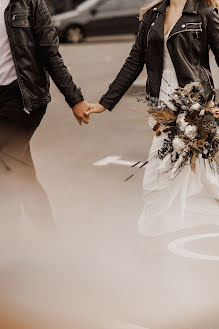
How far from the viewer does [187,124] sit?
13.8 ft

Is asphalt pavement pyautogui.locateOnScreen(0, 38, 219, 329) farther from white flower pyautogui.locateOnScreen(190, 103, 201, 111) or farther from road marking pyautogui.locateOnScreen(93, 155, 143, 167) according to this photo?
white flower pyautogui.locateOnScreen(190, 103, 201, 111)

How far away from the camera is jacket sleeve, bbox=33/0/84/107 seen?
430 centimetres

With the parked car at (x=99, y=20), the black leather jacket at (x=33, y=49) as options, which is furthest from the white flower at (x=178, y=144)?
the parked car at (x=99, y=20)

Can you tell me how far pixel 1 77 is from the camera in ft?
14.4

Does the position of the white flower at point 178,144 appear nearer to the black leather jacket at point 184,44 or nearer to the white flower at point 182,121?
the white flower at point 182,121

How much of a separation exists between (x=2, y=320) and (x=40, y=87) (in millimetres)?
1650

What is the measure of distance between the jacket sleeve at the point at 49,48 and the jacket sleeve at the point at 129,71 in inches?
10.1

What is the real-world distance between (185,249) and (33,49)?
5.77 feet

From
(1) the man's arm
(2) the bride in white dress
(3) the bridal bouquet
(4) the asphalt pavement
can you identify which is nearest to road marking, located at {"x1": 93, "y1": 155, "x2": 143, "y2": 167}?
(4) the asphalt pavement

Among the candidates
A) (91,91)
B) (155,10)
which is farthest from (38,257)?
(91,91)

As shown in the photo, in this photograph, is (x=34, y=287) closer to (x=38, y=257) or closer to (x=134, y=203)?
(x=38, y=257)

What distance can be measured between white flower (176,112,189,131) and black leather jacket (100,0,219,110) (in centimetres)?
28


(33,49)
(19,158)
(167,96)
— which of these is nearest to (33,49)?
(33,49)

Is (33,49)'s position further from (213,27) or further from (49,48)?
(213,27)
